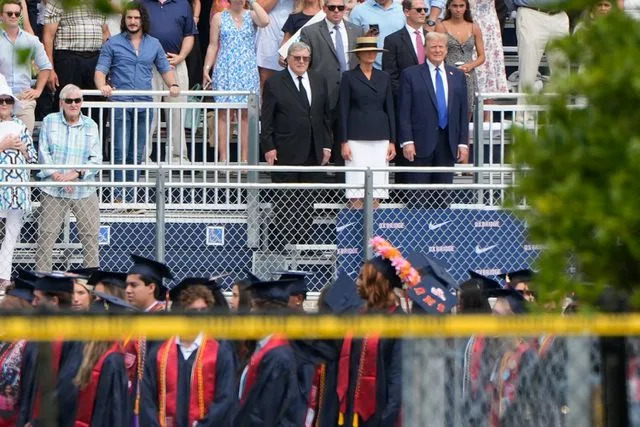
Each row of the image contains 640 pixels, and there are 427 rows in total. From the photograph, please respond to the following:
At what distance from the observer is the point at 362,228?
12781mm

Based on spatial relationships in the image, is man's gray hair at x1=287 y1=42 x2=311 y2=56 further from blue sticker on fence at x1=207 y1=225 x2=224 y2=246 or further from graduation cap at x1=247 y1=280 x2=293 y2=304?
graduation cap at x1=247 y1=280 x2=293 y2=304

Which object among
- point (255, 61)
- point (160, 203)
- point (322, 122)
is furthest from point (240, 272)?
point (255, 61)

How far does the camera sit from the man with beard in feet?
46.8

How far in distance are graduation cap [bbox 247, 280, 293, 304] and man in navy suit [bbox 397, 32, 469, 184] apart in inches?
178

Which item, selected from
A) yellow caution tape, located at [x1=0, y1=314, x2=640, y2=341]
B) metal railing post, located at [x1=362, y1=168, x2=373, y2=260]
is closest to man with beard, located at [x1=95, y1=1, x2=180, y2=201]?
metal railing post, located at [x1=362, y1=168, x2=373, y2=260]

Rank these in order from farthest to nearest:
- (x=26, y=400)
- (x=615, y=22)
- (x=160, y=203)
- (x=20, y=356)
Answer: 1. (x=160, y=203)
2. (x=20, y=356)
3. (x=26, y=400)
4. (x=615, y=22)

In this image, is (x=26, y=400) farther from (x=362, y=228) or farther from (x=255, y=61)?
(x=255, y=61)

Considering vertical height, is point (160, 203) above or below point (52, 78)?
below

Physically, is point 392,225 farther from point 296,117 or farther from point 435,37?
point 435,37

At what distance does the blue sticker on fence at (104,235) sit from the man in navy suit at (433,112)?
2.95 m

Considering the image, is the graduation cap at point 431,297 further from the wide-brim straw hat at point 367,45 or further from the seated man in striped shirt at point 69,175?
the wide-brim straw hat at point 367,45

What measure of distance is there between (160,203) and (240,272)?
97 centimetres

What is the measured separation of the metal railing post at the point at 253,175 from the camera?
42.3 ft

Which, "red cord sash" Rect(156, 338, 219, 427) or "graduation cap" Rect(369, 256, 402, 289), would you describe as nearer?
"red cord sash" Rect(156, 338, 219, 427)
